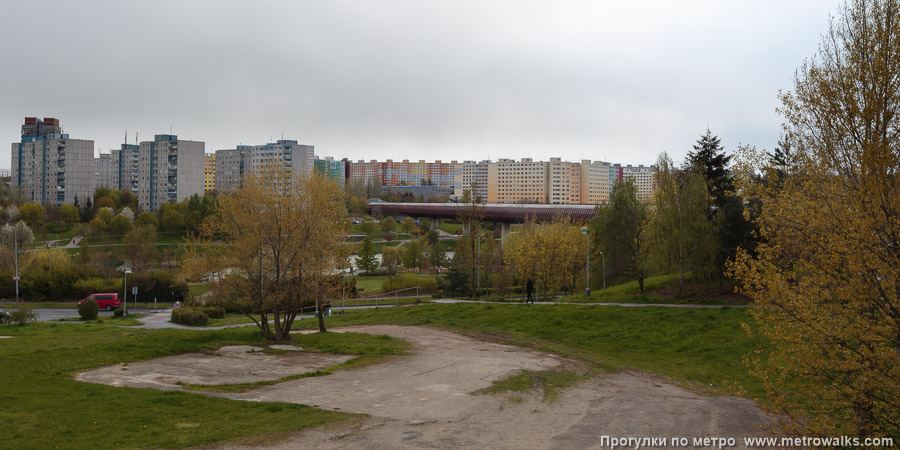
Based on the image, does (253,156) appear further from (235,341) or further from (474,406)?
(474,406)

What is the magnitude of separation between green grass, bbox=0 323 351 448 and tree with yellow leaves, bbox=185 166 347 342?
512 cm

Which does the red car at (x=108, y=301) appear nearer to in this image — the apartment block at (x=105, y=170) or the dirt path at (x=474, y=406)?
the dirt path at (x=474, y=406)

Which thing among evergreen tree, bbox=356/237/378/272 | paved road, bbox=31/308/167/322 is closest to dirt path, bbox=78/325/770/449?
paved road, bbox=31/308/167/322

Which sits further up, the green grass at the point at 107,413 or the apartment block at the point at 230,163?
the apartment block at the point at 230,163

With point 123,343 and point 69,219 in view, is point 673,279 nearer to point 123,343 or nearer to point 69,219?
point 123,343

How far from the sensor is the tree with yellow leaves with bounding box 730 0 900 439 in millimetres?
8688

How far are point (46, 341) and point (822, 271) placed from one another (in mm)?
24867

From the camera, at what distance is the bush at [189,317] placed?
1483 inches

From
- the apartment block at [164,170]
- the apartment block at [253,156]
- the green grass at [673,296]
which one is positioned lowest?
the green grass at [673,296]

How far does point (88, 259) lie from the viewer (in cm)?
7219

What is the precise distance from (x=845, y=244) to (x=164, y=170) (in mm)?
167116

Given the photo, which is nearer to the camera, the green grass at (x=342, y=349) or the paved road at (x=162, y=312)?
the green grass at (x=342, y=349)

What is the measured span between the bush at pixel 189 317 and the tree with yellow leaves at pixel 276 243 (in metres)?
15.8

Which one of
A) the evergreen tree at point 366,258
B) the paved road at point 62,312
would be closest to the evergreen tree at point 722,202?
the paved road at point 62,312
